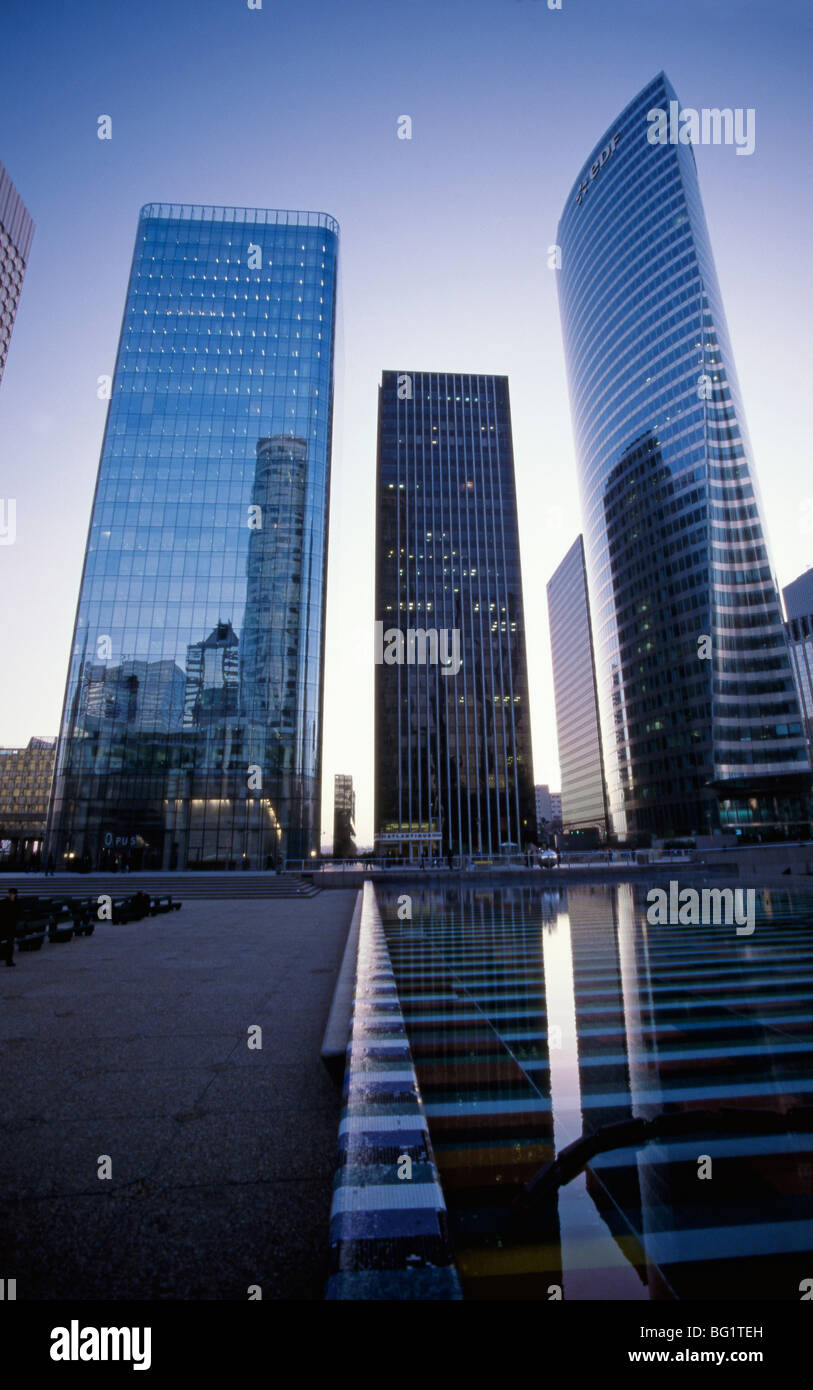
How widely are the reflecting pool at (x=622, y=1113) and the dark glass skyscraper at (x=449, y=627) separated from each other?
82726 millimetres

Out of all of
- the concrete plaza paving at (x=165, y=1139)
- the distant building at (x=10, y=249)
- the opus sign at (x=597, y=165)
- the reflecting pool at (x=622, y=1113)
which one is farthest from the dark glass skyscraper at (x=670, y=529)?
the distant building at (x=10, y=249)

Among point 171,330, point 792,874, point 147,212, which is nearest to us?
point 792,874

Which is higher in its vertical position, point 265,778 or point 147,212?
point 147,212

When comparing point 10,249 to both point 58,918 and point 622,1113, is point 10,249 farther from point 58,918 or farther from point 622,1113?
point 622,1113

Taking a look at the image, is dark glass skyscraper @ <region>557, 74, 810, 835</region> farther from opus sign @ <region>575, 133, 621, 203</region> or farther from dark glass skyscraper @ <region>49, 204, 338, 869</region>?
dark glass skyscraper @ <region>49, 204, 338, 869</region>

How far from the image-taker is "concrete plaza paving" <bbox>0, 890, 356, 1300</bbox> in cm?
262

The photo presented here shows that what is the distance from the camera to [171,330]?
58.4 m

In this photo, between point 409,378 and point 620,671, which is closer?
point 620,671

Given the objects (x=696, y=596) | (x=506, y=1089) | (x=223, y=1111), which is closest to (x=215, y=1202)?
(x=223, y=1111)

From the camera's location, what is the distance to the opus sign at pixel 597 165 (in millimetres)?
109875

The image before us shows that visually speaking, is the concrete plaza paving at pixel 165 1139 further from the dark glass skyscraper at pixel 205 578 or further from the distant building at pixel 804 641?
the distant building at pixel 804 641

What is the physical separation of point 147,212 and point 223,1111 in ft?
281
